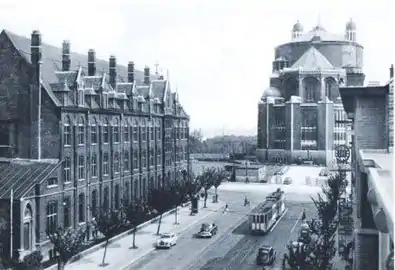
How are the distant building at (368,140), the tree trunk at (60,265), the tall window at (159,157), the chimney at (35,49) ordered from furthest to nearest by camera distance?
the tall window at (159,157)
the chimney at (35,49)
the tree trunk at (60,265)
the distant building at (368,140)

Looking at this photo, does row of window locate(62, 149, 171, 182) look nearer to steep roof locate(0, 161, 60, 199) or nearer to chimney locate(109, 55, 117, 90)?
steep roof locate(0, 161, 60, 199)

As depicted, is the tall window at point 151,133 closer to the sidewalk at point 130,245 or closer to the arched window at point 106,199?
the sidewalk at point 130,245

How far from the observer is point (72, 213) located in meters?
29.8

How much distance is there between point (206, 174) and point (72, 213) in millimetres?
19494

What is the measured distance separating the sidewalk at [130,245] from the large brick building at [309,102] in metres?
38.1

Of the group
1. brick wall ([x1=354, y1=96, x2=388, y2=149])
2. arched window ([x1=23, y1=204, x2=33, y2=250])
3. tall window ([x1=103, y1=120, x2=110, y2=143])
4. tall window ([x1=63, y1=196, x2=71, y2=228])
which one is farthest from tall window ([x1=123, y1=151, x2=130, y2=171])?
brick wall ([x1=354, y1=96, x2=388, y2=149])

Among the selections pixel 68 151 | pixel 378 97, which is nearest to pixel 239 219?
pixel 68 151

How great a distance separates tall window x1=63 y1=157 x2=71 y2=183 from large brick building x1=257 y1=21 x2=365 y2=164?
5059 centimetres

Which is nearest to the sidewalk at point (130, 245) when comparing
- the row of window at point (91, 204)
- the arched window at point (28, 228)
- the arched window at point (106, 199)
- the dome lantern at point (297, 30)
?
the arched window at point (28, 228)

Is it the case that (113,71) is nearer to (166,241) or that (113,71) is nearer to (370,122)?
(166,241)

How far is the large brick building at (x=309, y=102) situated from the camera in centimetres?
7688

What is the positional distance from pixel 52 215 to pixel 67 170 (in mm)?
2809

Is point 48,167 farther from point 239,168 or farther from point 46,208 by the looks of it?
point 239,168

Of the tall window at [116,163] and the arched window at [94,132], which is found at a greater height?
the arched window at [94,132]
